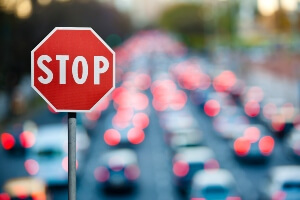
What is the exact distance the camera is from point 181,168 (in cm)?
2284

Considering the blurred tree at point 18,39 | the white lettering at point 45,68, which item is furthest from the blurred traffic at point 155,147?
the white lettering at point 45,68

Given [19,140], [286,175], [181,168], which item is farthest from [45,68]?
[19,140]

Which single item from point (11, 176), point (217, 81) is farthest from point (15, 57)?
point (217, 81)

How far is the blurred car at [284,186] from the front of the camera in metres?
17.5

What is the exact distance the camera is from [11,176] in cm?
2664

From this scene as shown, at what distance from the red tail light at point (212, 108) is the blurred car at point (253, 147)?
575 inches

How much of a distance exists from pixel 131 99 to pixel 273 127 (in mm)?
13437

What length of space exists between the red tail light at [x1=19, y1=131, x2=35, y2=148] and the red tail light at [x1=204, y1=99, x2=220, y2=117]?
15.3 metres

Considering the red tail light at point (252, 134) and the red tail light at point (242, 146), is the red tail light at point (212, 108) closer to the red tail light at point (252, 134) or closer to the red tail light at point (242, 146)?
the red tail light at point (252, 134)

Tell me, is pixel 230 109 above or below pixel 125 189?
above

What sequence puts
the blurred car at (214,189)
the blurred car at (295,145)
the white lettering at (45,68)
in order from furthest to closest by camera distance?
the blurred car at (295,145) < the blurred car at (214,189) < the white lettering at (45,68)

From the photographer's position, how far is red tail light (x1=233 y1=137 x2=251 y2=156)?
29.8 metres

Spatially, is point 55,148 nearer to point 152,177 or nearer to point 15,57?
point 152,177

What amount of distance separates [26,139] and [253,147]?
31.0 feet
